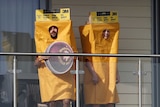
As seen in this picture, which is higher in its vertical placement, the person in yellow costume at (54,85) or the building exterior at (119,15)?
the building exterior at (119,15)

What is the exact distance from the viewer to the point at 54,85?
6.90 m

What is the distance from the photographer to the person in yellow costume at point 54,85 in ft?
22.3

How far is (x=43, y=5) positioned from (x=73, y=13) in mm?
490

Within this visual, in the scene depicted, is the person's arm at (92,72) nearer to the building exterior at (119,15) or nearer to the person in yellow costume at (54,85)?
the person in yellow costume at (54,85)

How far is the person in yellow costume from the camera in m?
6.80

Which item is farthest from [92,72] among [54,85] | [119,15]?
[119,15]

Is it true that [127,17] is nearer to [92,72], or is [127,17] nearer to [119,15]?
[119,15]

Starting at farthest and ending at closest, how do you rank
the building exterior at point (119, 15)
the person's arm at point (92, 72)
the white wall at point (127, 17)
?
1. the white wall at point (127, 17)
2. the building exterior at point (119, 15)
3. the person's arm at point (92, 72)

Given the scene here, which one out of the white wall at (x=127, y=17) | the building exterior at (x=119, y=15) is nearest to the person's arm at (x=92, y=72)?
the building exterior at (x=119, y=15)

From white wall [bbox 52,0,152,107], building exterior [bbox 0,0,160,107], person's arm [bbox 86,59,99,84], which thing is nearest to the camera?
person's arm [bbox 86,59,99,84]

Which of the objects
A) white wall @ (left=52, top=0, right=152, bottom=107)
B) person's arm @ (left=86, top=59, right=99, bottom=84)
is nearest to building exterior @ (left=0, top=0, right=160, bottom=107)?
white wall @ (left=52, top=0, right=152, bottom=107)

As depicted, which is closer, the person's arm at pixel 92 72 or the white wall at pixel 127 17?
the person's arm at pixel 92 72

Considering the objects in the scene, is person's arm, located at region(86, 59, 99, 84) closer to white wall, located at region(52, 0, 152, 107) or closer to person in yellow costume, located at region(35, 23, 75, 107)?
person in yellow costume, located at region(35, 23, 75, 107)

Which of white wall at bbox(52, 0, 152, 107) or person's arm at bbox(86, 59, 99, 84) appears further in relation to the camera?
white wall at bbox(52, 0, 152, 107)
